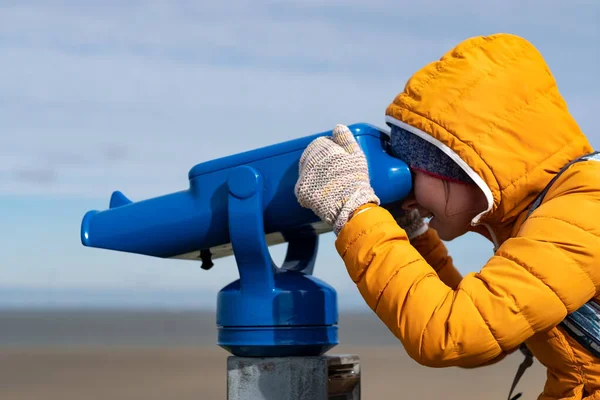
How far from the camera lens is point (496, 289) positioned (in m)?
1.78

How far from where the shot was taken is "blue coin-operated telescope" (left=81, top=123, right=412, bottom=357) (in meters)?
2.04

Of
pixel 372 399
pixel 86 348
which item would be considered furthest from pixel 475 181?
pixel 86 348

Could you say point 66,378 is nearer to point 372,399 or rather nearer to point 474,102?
point 372,399

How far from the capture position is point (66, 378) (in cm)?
1029

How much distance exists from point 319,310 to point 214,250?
34 cm

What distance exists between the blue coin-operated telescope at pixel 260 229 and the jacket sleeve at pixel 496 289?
0.87ft

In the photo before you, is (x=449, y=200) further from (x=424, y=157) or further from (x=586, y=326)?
(x=586, y=326)

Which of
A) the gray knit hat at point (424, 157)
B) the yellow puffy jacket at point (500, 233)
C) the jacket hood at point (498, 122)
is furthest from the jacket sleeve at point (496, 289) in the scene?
the gray knit hat at point (424, 157)

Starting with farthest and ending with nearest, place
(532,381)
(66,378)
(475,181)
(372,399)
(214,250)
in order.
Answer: (66,378) < (532,381) < (372,399) < (214,250) < (475,181)

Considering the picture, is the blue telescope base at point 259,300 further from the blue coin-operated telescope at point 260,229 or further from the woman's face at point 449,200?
the woman's face at point 449,200

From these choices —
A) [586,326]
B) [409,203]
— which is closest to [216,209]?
[409,203]

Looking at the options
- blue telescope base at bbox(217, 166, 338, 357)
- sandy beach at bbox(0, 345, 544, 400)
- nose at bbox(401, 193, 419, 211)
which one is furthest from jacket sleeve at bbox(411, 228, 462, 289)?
sandy beach at bbox(0, 345, 544, 400)

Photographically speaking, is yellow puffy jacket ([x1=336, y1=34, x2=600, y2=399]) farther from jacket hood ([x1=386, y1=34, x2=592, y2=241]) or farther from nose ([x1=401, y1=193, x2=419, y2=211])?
nose ([x1=401, y1=193, x2=419, y2=211])

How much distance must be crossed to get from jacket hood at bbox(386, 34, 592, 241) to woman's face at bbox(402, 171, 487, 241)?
46 millimetres
